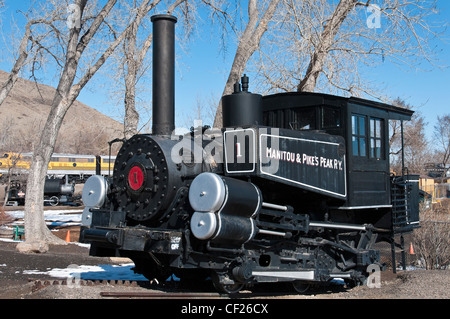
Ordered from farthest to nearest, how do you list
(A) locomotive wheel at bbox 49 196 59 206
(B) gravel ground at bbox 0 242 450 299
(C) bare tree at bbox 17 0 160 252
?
1. (A) locomotive wheel at bbox 49 196 59 206
2. (C) bare tree at bbox 17 0 160 252
3. (B) gravel ground at bbox 0 242 450 299

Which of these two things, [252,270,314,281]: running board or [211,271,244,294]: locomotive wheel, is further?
[252,270,314,281]: running board

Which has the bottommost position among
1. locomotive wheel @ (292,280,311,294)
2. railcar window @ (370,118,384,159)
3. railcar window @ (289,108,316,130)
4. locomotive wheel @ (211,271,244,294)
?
locomotive wheel @ (292,280,311,294)

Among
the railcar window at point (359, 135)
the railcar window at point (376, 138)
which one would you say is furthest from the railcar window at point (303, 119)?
the railcar window at point (376, 138)

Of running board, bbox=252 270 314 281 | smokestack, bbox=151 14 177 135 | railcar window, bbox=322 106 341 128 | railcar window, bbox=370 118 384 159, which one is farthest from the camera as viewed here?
railcar window, bbox=370 118 384 159

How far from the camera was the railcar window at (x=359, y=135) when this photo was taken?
27.9 ft

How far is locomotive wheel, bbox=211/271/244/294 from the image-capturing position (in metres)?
6.79

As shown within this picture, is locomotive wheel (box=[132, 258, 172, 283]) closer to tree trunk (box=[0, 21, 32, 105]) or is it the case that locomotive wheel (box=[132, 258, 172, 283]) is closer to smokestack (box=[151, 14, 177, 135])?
smokestack (box=[151, 14, 177, 135])

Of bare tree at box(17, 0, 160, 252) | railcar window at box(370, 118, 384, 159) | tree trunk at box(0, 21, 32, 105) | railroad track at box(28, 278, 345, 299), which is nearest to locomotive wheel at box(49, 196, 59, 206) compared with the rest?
tree trunk at box(0, 21, 32, 105)

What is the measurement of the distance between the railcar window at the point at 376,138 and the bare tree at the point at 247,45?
6363mm

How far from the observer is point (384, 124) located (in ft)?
30.9

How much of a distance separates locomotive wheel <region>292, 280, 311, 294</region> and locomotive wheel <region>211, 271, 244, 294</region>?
1213mm

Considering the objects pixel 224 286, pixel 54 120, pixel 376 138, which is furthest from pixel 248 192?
pixel 54 120
